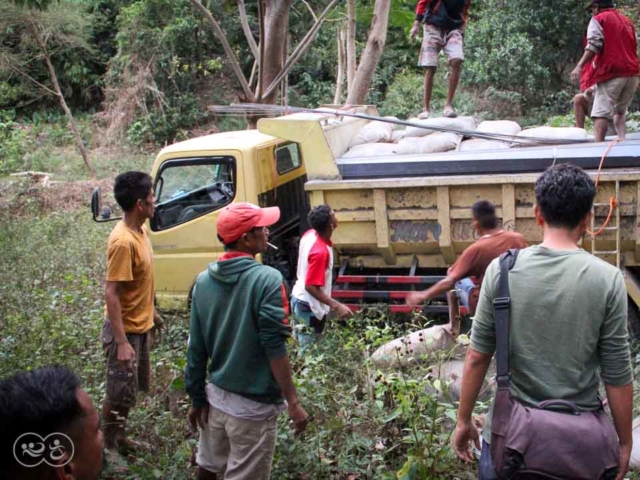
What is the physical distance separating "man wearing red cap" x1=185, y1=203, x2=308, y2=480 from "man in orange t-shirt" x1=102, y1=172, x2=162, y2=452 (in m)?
0.96

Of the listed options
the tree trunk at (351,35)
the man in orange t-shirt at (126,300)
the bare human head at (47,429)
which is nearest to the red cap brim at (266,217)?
the man in orange t-shirt at (126,300)

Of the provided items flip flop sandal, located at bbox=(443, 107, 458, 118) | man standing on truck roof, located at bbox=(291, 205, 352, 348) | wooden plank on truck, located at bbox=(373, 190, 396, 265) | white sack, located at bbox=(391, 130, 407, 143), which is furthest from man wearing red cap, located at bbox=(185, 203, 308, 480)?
flip flop sandal, located at bbox=(443, 107, 458, 118)

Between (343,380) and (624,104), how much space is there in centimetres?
406

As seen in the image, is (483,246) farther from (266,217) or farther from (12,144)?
(12,144)

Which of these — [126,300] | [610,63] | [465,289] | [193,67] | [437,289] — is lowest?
[465,289]

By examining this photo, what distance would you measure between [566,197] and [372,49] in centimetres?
670

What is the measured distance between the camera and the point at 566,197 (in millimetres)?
2473

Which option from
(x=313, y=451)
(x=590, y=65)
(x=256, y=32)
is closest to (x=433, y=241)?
(x=590, y=65)

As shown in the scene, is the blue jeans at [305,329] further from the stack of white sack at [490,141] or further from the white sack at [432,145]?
the stack of white sack at [490,141]

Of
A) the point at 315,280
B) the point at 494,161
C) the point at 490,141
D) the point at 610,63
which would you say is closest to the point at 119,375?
the point at 315,280

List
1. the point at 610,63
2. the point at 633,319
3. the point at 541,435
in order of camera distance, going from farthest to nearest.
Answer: the point at 610,63 < the point at 633,319 < the point at 541,435

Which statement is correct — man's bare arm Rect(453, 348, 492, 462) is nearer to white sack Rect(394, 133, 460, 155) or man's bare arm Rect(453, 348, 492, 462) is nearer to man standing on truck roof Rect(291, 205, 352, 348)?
man standing on truck roof Rect(291, 205, 352, 348)

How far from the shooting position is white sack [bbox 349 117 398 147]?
730 centimetres

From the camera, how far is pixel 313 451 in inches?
148
